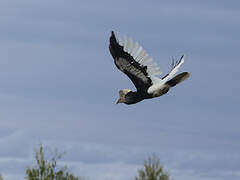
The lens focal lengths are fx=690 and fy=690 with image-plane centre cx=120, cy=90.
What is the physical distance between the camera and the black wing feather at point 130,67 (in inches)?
877

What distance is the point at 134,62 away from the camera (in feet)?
74.4

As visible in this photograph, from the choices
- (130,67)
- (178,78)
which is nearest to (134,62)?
(130,67)

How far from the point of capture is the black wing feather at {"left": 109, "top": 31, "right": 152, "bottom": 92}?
73.1 feet

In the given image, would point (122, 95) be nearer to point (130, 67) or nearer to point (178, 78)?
point (130, 67)

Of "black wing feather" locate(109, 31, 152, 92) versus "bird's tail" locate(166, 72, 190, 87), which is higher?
"black wing feather" locate(109, 31, 152, 92)

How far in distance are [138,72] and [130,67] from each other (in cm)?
33

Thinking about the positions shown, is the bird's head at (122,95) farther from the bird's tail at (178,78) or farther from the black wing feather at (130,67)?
the bird's tail at (178,78)

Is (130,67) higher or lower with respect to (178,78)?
higher

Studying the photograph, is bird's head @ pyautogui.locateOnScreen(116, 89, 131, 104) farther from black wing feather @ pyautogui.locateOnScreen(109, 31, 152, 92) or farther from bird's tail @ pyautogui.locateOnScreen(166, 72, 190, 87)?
bird's tail @ pyautogui.locateOnScreen(166, 72, 190, 87)

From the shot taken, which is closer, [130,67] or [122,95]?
[130,67]

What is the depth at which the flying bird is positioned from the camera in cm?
2212

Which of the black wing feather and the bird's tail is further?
the bird's tail

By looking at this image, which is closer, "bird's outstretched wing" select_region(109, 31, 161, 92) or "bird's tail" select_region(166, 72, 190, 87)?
"bird's outstretched wing" select_region(109, 31, 161, 92)

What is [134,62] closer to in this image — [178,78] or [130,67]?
[130,67]
